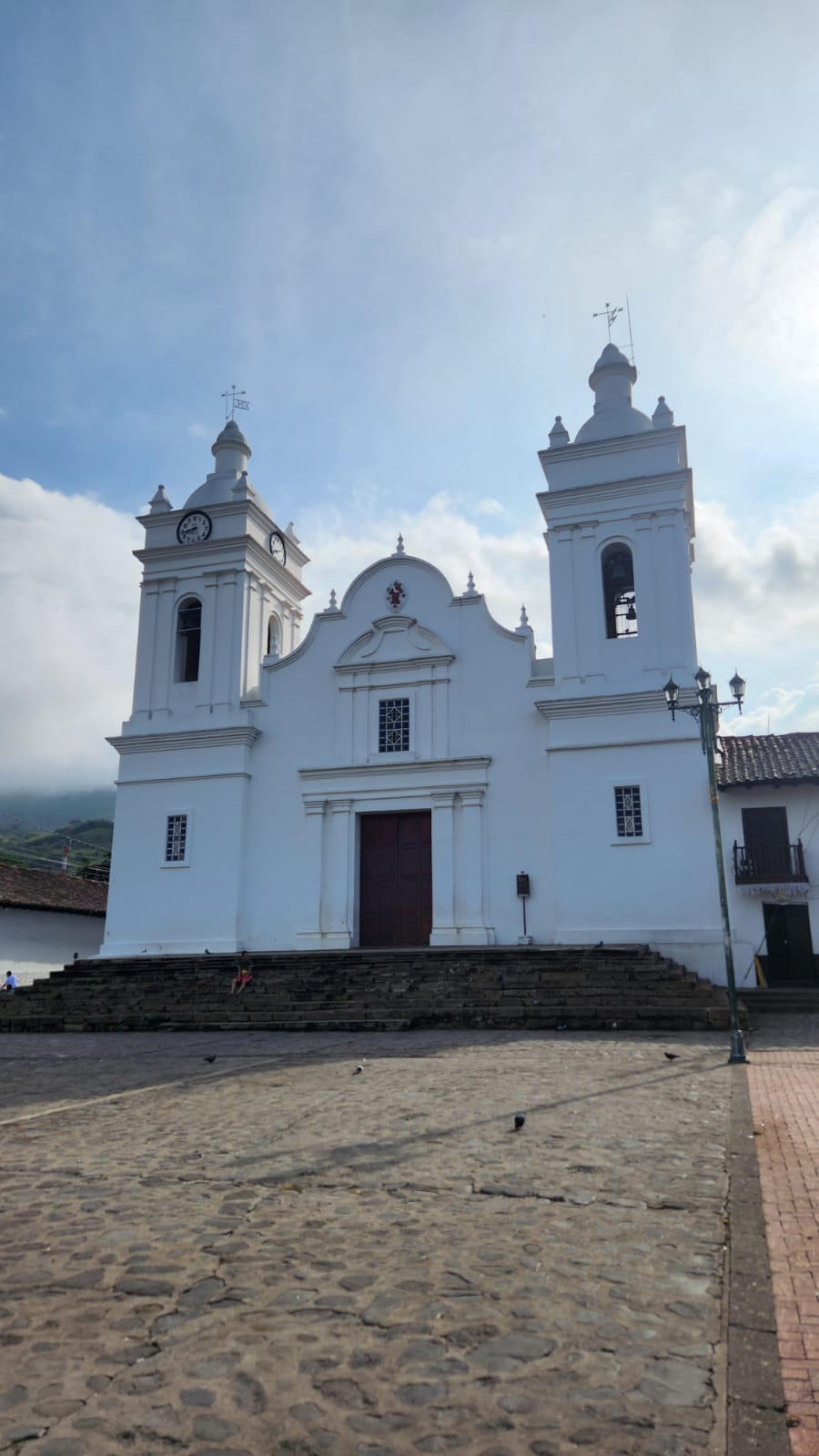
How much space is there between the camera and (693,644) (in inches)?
763

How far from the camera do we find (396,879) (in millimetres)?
20688

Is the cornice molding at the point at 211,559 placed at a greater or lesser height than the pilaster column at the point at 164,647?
greater

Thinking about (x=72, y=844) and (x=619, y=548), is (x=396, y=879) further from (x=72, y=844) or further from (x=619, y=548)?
(x=72, y=844)

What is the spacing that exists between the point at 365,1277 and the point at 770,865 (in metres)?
17.3

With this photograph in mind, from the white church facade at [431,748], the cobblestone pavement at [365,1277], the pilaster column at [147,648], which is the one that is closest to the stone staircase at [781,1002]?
the white church facade at [431,748]

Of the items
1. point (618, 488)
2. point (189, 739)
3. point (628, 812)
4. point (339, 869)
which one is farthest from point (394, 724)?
point (618, 488)

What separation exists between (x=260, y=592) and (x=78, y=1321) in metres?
21.3

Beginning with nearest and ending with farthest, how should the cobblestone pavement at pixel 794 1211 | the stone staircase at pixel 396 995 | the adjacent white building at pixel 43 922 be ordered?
the cobblestone pavement at pixel 794 1211, the stone staircase at pixel 396 995, the adjacent white building at pixel 43 922

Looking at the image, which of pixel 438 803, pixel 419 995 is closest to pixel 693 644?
pixel 438 803

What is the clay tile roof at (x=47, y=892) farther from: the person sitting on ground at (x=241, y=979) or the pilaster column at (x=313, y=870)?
the person sitting on ground at (x=241, y=979)

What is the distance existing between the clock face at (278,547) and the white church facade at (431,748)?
1.31 ft

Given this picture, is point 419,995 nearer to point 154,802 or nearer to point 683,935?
point 683,935

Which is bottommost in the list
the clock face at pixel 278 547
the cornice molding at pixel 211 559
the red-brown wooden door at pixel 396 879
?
the red-brown wooden door at pixel 396 879

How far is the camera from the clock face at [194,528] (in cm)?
2355
